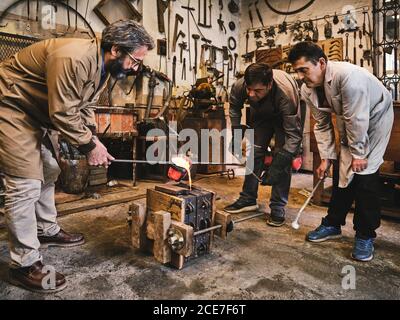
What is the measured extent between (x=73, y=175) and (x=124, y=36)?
2.63 meters

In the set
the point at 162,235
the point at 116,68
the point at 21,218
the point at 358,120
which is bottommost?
the point at 162,235

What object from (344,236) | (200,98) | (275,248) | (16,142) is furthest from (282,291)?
(200,98)

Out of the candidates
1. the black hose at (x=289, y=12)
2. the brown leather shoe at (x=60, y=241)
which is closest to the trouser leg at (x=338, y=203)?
the brown leather shoe at (x=60, y=241)

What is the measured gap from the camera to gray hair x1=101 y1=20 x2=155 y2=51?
1922 millimetres

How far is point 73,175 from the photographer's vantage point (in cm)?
409

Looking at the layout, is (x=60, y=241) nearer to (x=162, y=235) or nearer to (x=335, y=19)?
(x=162, y=235)

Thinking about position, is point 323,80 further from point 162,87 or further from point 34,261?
point 162,87

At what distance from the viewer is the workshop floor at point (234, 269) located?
1899 millimetres

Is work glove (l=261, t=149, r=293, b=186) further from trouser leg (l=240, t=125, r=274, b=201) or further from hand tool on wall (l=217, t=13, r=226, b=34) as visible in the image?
hand tool on wall (l=217, t=13, r=226, b=34)

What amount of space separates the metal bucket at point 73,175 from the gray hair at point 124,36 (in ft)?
8.17

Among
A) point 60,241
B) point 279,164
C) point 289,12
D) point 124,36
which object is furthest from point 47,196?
point 289,12

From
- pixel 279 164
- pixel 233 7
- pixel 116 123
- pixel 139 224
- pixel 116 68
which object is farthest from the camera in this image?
pixel 233 7

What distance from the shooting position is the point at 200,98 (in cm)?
564
